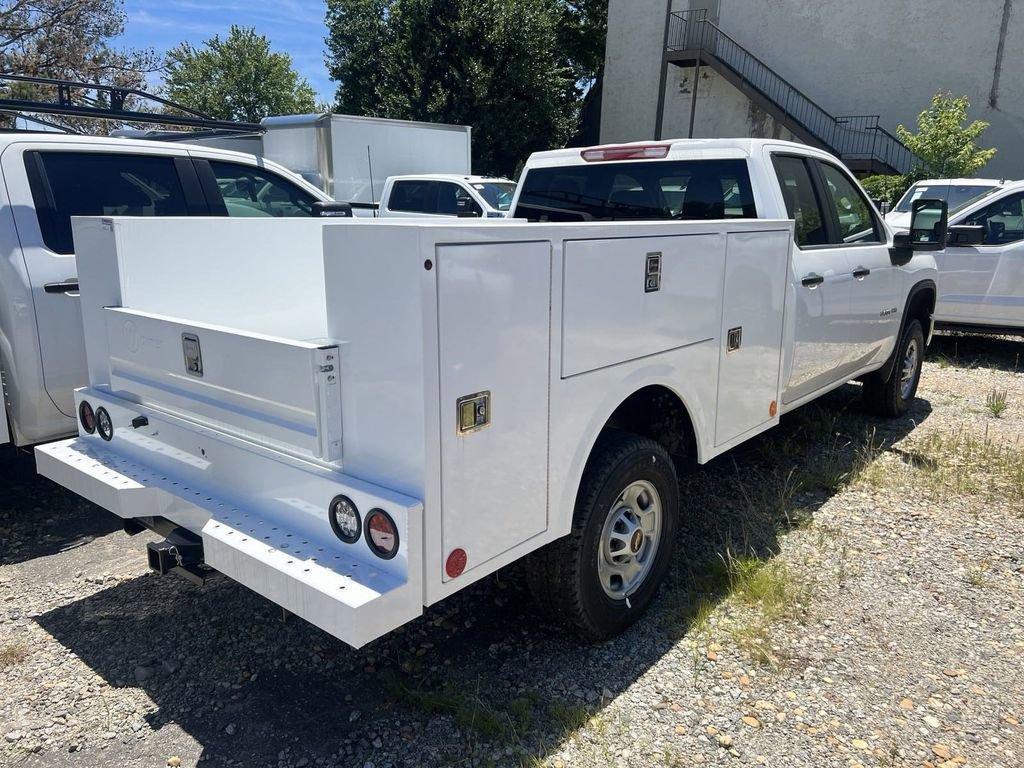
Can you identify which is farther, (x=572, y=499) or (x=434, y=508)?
(x=572, y=499)

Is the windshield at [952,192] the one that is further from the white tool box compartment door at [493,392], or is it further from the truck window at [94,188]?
the white tool box compartment door at [493,392]

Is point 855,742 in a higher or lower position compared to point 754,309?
lower

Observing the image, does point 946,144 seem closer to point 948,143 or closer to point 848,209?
point 948,143

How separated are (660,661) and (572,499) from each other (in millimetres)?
875

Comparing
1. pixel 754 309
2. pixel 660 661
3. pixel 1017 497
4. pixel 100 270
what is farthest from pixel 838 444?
pixel 100 270

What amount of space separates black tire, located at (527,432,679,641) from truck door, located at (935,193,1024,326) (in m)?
6.98

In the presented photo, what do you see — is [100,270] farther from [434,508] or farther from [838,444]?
[838,444]

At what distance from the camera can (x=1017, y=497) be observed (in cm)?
475

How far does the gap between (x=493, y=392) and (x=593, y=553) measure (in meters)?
0.92

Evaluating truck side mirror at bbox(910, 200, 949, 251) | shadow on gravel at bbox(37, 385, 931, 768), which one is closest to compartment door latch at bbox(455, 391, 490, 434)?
shadow on gravel at bbox(37, 385, 931, 768)

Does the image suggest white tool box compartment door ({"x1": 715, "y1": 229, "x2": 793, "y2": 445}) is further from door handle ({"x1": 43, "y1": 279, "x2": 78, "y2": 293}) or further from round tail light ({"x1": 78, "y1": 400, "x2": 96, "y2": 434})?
door handle ({"x1": 43, "y1": 279, "x2": 78, "y2": 293})

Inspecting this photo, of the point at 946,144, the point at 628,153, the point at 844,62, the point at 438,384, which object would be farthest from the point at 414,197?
the point at 844,62

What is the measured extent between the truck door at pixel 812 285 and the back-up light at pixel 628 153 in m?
0.63

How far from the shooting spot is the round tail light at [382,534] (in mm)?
2242
